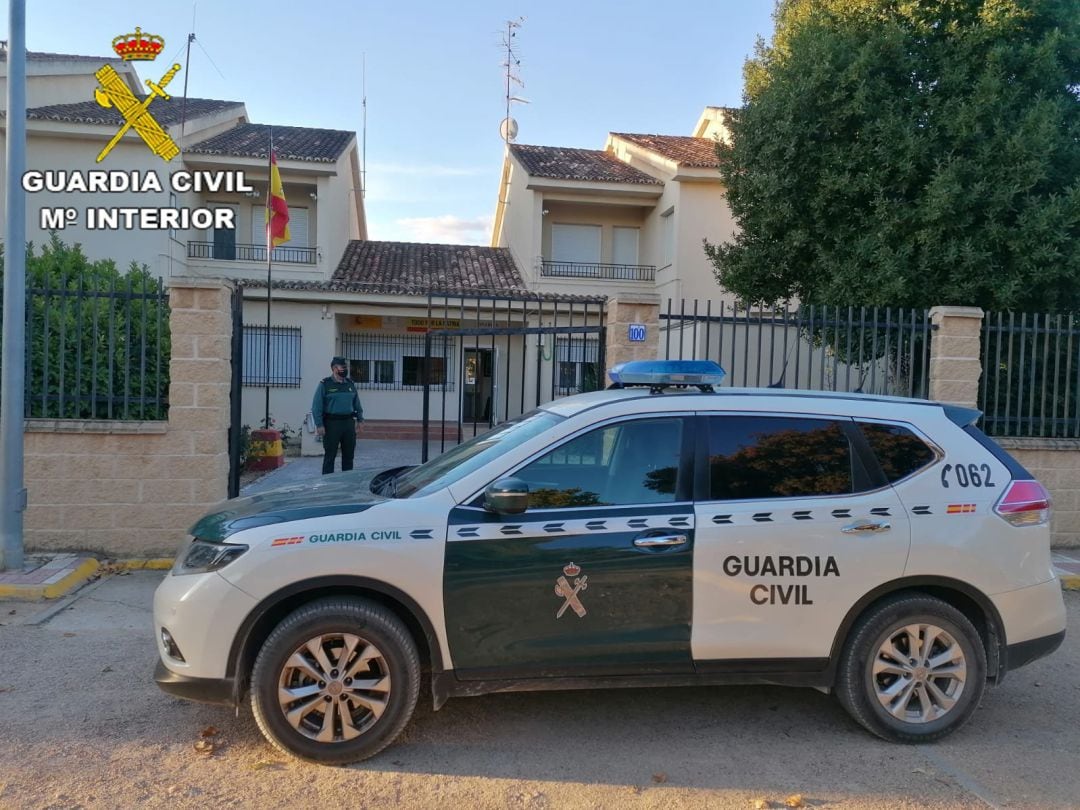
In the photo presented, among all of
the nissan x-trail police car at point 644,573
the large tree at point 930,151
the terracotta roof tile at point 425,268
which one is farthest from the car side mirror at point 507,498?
the terracotta roof tile at point 425,268

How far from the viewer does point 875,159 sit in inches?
389

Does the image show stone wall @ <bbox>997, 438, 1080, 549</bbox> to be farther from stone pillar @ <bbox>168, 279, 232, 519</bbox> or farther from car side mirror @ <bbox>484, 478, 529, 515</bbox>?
stone pillar @ <bbox>168, 279, 232, 519</bbox>

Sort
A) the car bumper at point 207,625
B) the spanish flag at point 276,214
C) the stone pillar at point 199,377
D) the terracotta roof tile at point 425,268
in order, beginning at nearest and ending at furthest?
1. the car bumper at point 207,625
2. the stone pillar at point 199,377
3. the spanish flag at point 276,214
4. the terracotta roof tile at point 425,268

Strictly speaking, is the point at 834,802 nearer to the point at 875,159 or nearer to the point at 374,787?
the point at 374,787

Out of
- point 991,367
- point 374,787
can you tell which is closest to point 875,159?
point 991,367

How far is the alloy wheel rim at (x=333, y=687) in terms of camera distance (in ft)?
12.0

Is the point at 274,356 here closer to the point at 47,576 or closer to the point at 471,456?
the point at 47,576

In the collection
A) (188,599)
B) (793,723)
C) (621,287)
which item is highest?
(621,287)

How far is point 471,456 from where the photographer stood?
4.31 metres

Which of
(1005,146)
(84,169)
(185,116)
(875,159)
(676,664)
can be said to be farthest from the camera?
(185,116)

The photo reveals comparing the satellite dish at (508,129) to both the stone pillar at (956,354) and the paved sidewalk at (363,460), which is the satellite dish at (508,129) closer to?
the paved sidewalk at (363,460)

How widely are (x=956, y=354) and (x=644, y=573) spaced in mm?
6141

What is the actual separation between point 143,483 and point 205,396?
0.96 metres

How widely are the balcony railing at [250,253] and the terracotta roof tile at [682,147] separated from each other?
904 centimetres
